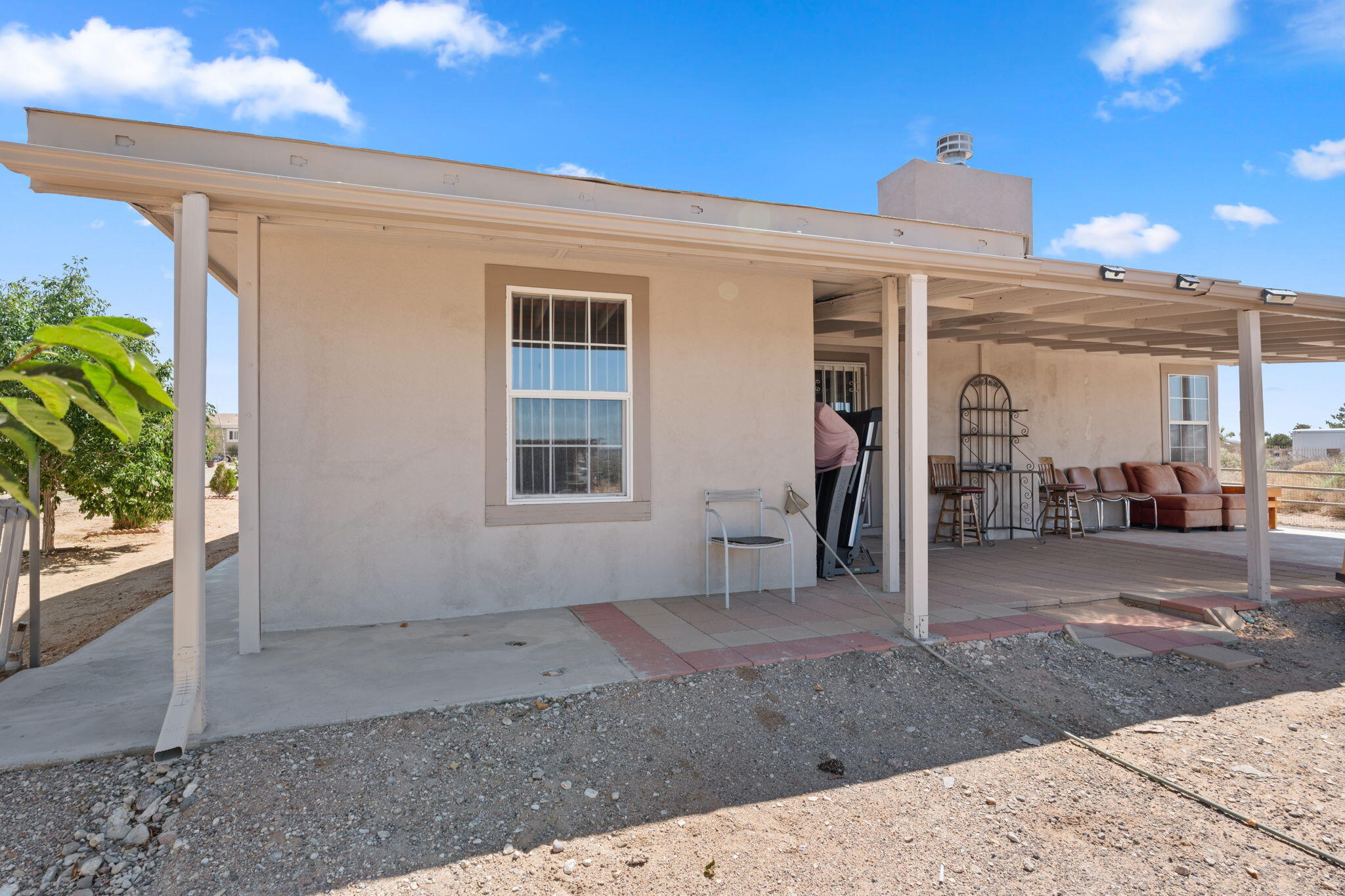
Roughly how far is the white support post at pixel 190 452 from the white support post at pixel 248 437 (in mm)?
1077

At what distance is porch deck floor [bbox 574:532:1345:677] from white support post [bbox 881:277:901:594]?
21 cm

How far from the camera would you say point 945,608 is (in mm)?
4789

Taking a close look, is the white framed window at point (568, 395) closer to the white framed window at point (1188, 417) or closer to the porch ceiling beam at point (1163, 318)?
the porch ceiling beam at point (1163, 318)

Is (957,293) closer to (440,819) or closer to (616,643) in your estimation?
(616,643)

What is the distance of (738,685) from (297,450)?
9.65ft

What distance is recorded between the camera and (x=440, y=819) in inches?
93.7

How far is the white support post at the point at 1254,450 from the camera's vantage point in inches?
202

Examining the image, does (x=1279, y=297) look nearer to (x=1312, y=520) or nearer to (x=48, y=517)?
(x=1312, y=520)

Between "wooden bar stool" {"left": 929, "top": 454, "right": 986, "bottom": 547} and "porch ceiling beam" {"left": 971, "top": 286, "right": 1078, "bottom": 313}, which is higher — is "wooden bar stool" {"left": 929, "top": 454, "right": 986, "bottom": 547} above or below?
below

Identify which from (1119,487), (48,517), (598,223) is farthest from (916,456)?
(48,517)

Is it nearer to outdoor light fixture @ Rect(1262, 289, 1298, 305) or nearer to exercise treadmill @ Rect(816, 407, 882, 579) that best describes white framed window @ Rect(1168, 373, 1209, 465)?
outdoor light fixture @ Rect(1262, 289, 1298, 305)

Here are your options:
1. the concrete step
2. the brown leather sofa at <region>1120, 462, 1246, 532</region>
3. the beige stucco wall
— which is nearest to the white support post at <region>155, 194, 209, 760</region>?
the beige stucco wall

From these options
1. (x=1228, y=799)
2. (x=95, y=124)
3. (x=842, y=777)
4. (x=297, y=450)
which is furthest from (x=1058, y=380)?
(x=95, y=124)

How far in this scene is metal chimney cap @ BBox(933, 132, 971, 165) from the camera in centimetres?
934
